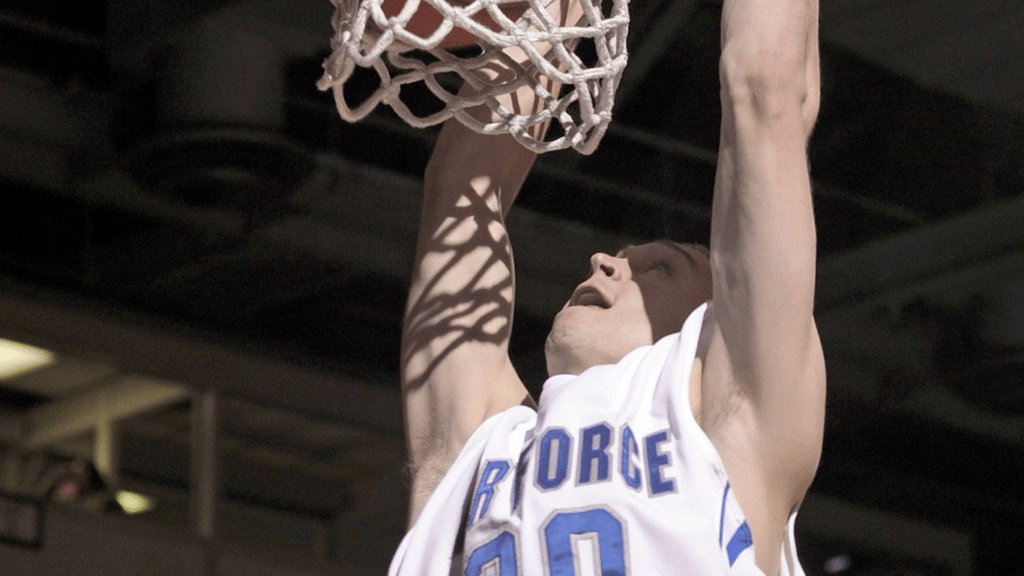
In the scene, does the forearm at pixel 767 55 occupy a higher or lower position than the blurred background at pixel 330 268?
lower

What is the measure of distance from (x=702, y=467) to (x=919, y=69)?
270cm

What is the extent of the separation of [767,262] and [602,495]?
0.30m

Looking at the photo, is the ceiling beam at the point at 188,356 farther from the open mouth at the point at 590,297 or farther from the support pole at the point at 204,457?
the open mouth at the point at 590,297

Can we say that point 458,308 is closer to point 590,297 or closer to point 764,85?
point 590,297

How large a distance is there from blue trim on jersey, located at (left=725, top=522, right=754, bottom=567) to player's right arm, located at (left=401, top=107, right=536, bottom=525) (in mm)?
473

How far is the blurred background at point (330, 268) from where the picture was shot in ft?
13.7

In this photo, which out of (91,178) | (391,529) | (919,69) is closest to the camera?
(919,69)

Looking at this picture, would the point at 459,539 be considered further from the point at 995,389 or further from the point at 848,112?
the point at 995,389

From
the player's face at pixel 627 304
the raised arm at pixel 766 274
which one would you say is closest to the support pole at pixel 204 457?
the player's face at pixel 627 304

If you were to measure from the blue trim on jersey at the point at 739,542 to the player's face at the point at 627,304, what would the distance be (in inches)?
14.4

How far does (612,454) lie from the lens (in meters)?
1.76

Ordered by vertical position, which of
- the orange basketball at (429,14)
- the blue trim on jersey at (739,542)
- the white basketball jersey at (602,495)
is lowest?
the blue trim on jersey at (739,542)

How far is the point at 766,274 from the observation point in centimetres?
168

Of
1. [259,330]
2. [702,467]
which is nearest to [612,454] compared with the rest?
[702,467]
